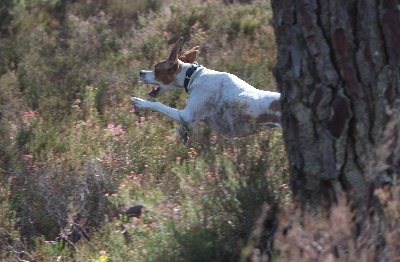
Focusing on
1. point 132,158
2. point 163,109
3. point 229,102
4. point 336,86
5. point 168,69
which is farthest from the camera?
point 168,69

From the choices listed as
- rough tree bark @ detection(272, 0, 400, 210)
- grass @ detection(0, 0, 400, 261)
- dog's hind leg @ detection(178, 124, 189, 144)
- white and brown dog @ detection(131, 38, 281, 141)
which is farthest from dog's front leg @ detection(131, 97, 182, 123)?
rough tree bark @ detection(272, 0, 400, 210)

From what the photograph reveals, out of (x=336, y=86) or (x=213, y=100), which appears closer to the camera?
(x=336, y=86)

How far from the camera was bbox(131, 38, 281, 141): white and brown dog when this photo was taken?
21.3 ft

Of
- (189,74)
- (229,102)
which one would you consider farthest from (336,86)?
(189,74)

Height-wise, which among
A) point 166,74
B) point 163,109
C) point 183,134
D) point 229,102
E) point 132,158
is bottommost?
point 132,158

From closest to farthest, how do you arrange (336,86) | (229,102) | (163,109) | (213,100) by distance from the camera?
(336,86), (229,102), (213,100), (163,109)

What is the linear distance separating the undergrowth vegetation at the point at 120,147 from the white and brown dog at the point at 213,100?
37 cm

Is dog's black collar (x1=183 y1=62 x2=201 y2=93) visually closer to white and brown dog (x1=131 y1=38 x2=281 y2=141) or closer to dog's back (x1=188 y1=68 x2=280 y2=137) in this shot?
white and brown dog (x1=131 y1=38 x2=281 y2=141)

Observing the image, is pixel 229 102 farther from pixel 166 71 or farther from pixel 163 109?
pixel 166 71

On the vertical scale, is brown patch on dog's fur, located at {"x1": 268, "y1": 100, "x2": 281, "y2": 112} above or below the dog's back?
above

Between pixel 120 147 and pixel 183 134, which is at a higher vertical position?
pixel 183 134

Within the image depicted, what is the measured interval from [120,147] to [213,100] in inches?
40.7

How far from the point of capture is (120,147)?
7266mm

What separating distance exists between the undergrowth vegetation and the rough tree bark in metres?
0.45
